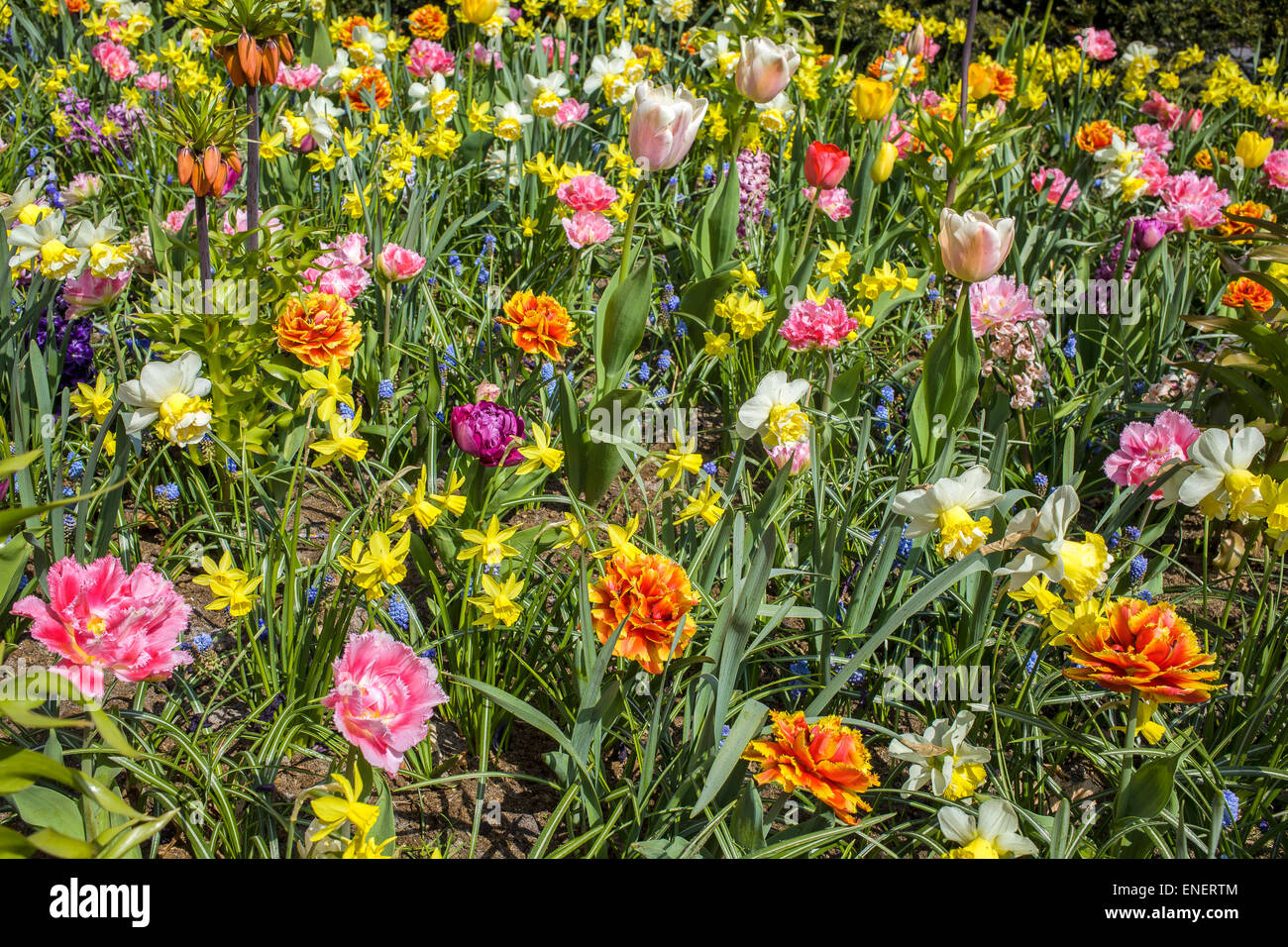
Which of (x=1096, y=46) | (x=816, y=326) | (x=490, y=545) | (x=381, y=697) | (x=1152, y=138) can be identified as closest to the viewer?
(x=381, y=697)

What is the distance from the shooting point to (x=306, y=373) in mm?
1491

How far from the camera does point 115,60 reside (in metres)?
3.53

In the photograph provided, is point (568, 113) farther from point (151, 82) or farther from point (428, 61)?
point (151, 82)

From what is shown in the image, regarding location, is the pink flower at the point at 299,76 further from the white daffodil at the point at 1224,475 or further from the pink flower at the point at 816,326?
the white daffodil at the point at 1224,475

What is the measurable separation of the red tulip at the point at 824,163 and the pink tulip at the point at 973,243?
0.62 meters

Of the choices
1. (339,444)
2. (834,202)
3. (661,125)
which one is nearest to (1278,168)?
(834,202)

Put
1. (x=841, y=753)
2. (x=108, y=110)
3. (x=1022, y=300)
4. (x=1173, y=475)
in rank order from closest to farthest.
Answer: (x=841, y=753), (x=1173, y=475), (x=1022, y=300), (x=108, y=110)

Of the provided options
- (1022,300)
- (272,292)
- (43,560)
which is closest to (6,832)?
(43,560)

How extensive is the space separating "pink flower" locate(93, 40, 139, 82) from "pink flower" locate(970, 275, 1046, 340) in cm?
310

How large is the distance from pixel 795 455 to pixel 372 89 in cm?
208

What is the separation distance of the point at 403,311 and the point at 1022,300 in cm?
147

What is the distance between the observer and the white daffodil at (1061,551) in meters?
1.28

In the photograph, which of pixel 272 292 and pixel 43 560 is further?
pixel 272 292

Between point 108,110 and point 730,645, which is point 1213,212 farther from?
point 108,110
